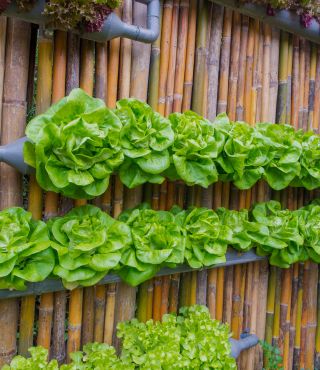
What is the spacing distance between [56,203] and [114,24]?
0.68 m

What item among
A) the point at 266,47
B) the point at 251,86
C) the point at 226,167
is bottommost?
the point at 226,167

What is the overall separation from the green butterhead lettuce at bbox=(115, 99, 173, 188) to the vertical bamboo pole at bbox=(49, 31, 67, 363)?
0.24 m

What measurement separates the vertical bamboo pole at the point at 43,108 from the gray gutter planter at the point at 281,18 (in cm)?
80

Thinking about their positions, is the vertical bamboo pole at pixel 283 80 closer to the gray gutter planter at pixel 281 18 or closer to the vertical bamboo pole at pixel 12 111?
the gray gutter planter at pixel 281 18

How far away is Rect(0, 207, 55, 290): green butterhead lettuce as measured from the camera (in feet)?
3.67

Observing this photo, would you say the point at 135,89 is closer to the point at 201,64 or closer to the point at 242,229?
the point at 201,64

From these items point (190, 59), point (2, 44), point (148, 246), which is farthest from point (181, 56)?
point (148, 246)

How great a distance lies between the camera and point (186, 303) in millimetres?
1734

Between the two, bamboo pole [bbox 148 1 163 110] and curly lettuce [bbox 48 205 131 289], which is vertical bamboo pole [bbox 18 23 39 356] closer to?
curly lettuce [bbox 48 205 131 289]

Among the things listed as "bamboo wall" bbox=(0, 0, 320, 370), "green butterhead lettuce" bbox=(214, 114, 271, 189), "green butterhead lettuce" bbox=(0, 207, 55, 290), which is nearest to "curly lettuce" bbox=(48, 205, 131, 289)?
"green butterhead lettuce" bbox=(0, 207, 55, 290)

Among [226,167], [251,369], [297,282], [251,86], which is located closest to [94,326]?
[226,167]

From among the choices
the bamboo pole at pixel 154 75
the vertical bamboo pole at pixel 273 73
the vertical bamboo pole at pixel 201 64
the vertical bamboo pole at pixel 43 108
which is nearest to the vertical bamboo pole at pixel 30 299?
the vertical bamboo pole at pixel 43 108

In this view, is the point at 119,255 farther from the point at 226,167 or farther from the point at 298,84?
the point at 298,84

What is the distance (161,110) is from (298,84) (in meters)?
0.86
